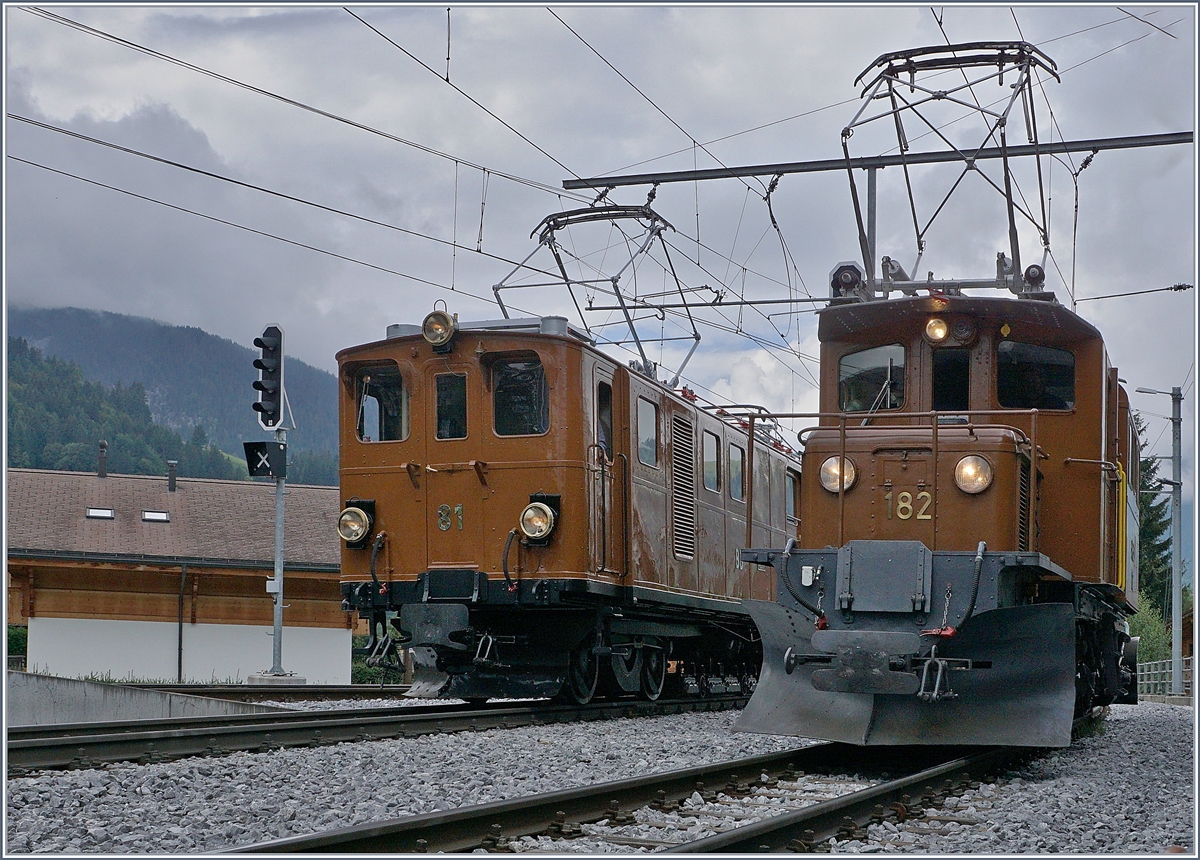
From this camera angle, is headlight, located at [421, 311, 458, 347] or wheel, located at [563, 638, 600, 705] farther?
wheel, located at [563, 638, 600, 705]

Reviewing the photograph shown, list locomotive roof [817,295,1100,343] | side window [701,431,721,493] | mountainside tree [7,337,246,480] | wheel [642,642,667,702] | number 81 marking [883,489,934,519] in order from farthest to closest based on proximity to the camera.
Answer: mountainside tree [7,337,246,480]
side window [701,431,721,493]
wheel [642,642,667,702]
locomotive roof [817,295,1100,343]
number 81 marking [883,489,934,519]

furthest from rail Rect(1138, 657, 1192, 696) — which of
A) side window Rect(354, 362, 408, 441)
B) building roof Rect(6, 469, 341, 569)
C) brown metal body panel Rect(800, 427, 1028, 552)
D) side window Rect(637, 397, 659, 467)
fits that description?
side window Rect(354, 362, 408, 441)

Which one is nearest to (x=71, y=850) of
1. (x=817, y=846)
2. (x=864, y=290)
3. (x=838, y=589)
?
(x=817, y=846)

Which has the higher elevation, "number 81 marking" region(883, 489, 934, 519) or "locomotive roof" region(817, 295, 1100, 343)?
"locomotive roof" region(817, 295, 1100, 343)

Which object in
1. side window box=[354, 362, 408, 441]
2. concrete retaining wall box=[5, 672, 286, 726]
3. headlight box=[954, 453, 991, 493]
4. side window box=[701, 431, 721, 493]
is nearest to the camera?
headlight box=[954, 453, 991, 493]

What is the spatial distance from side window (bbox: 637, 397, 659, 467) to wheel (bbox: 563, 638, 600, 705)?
6.56 ft

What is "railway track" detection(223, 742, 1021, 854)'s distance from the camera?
509 centimetres

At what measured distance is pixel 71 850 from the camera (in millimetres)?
5266

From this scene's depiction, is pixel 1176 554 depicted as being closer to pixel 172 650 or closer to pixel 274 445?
pixel 274 445

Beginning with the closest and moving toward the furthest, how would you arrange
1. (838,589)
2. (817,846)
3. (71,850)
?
(71,850)
(817,846)
(838,589)

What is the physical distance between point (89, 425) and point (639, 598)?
119 metres

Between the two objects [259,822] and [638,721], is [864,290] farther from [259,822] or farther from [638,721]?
[259,822]

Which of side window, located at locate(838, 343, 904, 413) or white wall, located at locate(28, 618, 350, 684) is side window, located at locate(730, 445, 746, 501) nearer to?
side window, located at locate(838, 343, 904, 413)

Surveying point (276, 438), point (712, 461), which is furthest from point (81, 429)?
point (712, 461)
